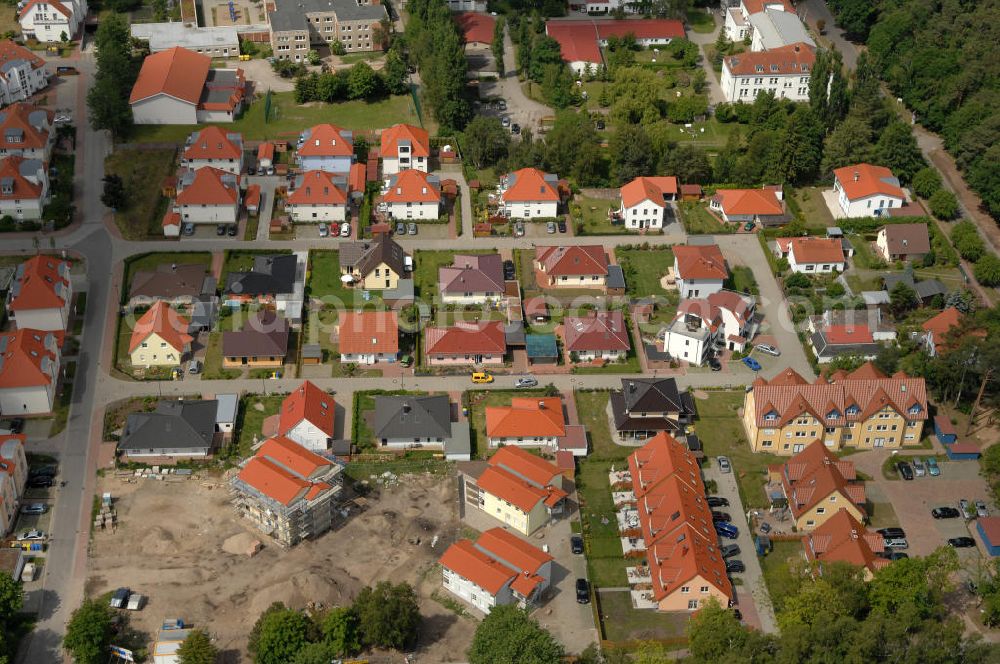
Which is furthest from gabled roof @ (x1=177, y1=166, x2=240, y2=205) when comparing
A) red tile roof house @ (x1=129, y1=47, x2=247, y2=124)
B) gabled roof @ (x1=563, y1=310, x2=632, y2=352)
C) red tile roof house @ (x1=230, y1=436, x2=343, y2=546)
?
red tile roof house @ (x1=230, y1=436, x2=343, y2=546)

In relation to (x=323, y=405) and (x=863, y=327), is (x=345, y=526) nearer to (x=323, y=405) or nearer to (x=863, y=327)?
(x=323, y=405)

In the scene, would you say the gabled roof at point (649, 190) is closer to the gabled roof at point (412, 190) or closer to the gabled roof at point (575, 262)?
the gabled roof at point (575, 262)

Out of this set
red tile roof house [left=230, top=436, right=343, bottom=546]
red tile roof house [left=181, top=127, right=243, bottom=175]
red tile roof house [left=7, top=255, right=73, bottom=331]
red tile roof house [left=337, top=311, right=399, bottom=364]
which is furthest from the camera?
red tile roof house [left=181, top=127, right=243, bottom=175]

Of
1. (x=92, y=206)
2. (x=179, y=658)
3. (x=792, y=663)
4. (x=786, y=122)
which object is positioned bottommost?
(x=179, y=658)

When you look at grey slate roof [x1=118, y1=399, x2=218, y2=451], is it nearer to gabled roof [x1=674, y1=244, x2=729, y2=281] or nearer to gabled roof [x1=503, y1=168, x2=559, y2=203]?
gabled roof [x1=503, y1=168, x2=559, y2=203]

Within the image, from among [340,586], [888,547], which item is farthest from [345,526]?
[888,547]

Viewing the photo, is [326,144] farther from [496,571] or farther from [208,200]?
[496,571]

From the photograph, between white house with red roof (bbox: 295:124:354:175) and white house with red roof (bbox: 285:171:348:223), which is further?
white house with red roof (bbox: 295:124:354:175)
